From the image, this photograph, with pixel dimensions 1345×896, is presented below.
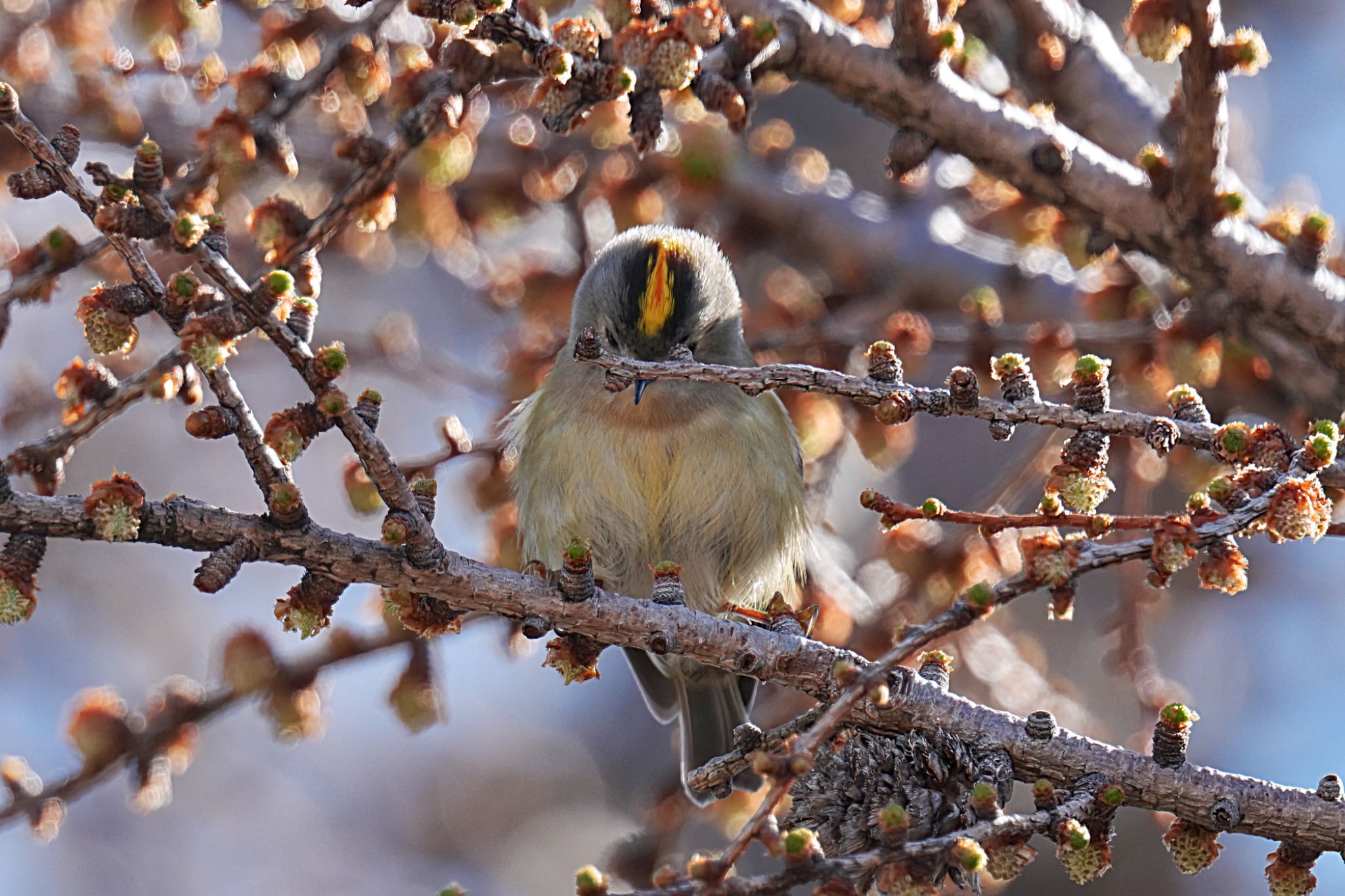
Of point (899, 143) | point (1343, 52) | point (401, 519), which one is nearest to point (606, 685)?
point (899, 143)

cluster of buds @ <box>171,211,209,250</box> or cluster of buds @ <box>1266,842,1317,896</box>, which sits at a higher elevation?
cluster of buds @ <box>171,211,209,250</box>

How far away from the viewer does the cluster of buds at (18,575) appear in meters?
2.07

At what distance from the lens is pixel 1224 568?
1.98 metres

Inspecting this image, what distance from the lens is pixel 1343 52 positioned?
7.91m

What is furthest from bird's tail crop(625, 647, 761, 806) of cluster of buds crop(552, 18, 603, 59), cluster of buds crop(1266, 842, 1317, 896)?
cluster of buds crop(552, 18, 603, 59)

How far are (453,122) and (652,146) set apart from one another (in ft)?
1.31

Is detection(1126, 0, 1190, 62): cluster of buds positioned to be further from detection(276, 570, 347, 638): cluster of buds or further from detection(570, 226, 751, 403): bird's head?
detection(276, 570, 347, 638): cluster of buds

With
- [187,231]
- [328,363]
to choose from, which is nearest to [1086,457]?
[328,363]

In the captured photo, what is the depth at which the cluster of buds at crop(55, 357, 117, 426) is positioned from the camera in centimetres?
225

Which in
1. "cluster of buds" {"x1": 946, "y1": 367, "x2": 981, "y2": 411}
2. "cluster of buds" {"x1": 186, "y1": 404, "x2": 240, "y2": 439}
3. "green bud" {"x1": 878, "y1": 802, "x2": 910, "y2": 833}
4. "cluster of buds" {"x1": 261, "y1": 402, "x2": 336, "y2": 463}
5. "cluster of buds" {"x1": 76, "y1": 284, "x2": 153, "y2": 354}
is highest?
"cluster of buds" {"x1": 946, "y1": 367, "x2": 981, "y2": 411}

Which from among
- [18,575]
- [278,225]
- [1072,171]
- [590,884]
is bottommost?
[590,884]

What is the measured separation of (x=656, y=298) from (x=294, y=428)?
171cm

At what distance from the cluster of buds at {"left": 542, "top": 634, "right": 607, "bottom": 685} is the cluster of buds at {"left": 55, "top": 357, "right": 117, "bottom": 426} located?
89 cm

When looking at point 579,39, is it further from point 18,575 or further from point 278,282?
point 18,575
